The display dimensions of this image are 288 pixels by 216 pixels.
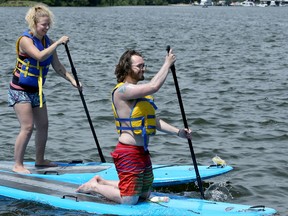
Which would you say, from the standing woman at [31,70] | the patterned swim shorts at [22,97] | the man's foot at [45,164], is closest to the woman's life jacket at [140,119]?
the standing woman at [31,70]

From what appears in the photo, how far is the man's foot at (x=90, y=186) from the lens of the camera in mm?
7107

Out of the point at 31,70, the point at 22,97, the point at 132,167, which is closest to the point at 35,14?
the point at 31,70

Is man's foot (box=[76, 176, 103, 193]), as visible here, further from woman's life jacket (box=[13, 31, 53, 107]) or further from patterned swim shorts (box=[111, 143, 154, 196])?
woman's life jacket (box=[13, 31, 53, 107])

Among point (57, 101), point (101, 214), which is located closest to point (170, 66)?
point (101, 214)

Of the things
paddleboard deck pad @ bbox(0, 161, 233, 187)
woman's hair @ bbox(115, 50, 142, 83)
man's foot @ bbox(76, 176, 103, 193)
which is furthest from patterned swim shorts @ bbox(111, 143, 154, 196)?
paddleboard deck pad @ bbox(0, 161, 233, 187)

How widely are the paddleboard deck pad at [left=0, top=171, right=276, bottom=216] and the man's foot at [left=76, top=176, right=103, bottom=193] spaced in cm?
6

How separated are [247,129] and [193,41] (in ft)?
64.7

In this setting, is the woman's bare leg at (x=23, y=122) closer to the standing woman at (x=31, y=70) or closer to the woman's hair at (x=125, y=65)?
the standing woman at (x=31, y=70)

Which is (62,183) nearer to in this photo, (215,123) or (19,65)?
(19,65)

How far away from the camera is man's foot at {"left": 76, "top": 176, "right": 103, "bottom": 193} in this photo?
7107 millimetres

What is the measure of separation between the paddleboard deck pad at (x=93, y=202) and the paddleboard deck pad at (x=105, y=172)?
19 centimetres

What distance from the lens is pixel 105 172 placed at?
26.3ft

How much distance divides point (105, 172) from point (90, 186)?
88cm

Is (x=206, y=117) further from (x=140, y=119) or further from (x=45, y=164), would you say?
(x=140, y=119)
